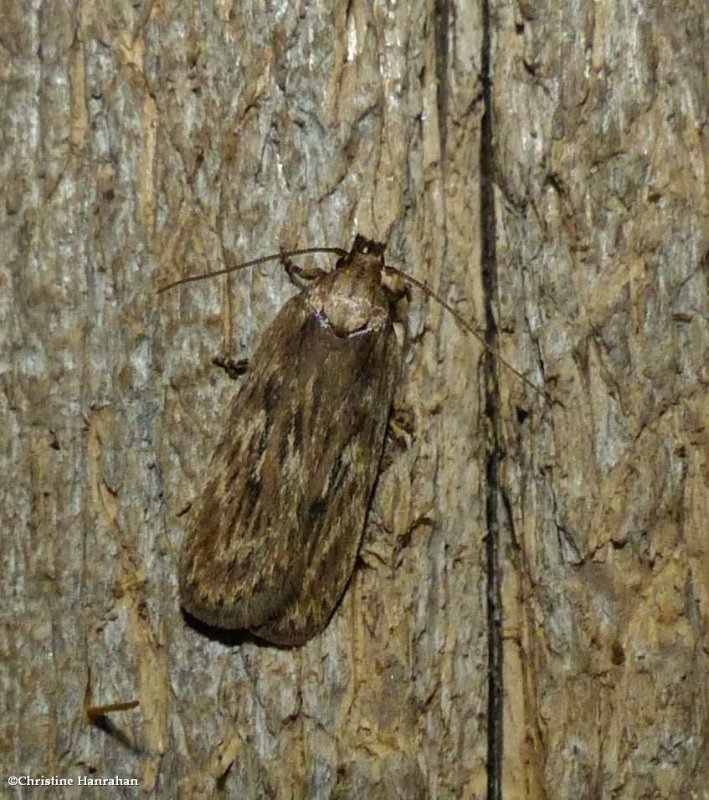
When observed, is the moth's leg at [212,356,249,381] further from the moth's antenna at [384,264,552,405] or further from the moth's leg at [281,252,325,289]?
the moth's antenna at [384,264,552,405]

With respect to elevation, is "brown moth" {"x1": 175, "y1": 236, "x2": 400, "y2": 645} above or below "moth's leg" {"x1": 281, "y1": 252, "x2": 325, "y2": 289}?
below

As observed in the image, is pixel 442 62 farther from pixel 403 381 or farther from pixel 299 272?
pixel 403 381

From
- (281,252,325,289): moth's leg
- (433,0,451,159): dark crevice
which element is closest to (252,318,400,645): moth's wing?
(281,252,325,289): moth's leg

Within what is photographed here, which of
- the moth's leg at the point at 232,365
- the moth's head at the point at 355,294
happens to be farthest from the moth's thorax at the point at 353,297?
the moth's leg at the point at 232,365

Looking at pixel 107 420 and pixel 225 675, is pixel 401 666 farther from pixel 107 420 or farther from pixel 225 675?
pixel 107 420

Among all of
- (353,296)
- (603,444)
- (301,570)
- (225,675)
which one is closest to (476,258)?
(353,296)

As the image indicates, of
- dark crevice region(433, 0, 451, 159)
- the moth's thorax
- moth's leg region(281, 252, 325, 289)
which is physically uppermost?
dark crevice region(433, 0, 451, 159)

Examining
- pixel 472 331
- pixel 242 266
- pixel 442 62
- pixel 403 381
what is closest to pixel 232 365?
pixel 242 266
